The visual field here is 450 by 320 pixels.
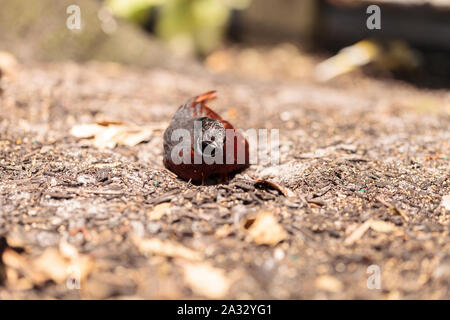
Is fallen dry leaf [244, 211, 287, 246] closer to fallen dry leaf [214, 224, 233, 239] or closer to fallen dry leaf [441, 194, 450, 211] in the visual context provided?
fallen dry leaf [214, 224, 233, 239]

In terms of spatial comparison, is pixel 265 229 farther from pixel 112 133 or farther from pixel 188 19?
pixel 188 19

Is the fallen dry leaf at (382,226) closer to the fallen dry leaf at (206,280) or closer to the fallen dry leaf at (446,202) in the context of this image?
the fallen dry leaf at (446,202)

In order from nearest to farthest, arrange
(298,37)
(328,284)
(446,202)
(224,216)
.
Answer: (328,284) < (224,216) < (446,202) < (298,37)

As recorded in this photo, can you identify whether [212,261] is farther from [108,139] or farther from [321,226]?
[108,139]

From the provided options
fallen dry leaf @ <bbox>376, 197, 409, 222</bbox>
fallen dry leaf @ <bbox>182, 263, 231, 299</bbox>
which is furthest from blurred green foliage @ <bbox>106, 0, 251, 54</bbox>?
fallen dry leaf @ <bbox>182, 263, 231, 299</bbox>

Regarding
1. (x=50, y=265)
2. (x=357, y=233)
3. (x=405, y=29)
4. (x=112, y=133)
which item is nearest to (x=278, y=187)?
(x=357, y=233)

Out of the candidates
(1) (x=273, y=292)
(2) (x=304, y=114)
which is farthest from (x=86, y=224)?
(2) (x=304, y=114)
